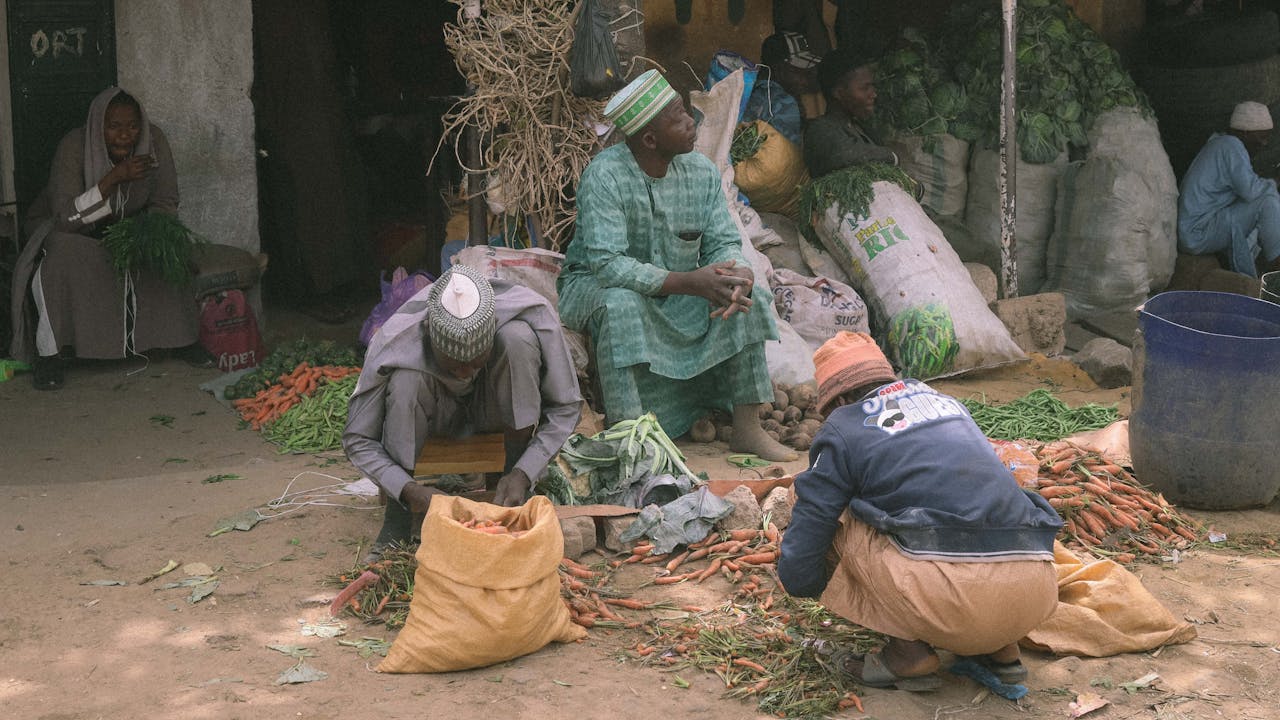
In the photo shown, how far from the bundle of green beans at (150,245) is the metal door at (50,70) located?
0.85 m

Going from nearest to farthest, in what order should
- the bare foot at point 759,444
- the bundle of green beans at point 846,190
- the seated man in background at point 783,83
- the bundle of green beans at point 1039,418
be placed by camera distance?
the bare foot at point 759,444 < the bundle of green beans at point 1039,418 < the bundle of green beans at point 846,190 < the seated man in background at point 783,83

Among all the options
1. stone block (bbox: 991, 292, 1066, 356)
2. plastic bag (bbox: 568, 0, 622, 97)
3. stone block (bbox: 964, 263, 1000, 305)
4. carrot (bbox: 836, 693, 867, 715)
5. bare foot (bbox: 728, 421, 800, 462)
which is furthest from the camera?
stone block (bbox: 964, 263, 1000, 305)

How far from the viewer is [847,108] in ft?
24.5

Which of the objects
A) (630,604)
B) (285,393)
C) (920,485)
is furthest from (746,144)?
(920,485)

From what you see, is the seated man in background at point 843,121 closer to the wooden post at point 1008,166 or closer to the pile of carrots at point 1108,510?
the wooden post at point 1008,166

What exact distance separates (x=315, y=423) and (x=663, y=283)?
187cm

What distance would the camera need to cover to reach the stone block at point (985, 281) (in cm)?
768

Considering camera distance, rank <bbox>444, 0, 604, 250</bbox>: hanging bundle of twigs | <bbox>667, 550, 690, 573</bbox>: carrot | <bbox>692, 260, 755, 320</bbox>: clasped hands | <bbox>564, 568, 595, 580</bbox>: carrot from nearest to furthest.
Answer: <bbox>564, 568, 595, 580</bbox>: carrot → <bbox>667, 550, 690, 573</bbox>: carrot → <bbox>692, 260, 755, 320</bbox>: clasped hands → <bbox>444, 0, 604, 250</bbox>: hanging bundle of twigs

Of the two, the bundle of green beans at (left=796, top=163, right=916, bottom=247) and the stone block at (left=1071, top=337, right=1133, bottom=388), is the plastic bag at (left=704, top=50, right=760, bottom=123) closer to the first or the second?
the bundle of green beans at (left=796, top=163, right=916, bottom=247)

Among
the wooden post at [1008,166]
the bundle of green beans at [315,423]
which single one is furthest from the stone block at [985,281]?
the bundle of green beans at [315,423]

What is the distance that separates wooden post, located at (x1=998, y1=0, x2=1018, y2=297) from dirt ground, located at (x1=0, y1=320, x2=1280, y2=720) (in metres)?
2.69

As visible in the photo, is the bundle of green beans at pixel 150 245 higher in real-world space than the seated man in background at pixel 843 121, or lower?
lower

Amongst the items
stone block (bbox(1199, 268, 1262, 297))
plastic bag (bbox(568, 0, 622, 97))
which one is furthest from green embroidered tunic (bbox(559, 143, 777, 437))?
stone block (bbox(1199, 268, 1262, 297))

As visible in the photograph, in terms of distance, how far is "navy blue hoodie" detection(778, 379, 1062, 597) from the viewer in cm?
326
